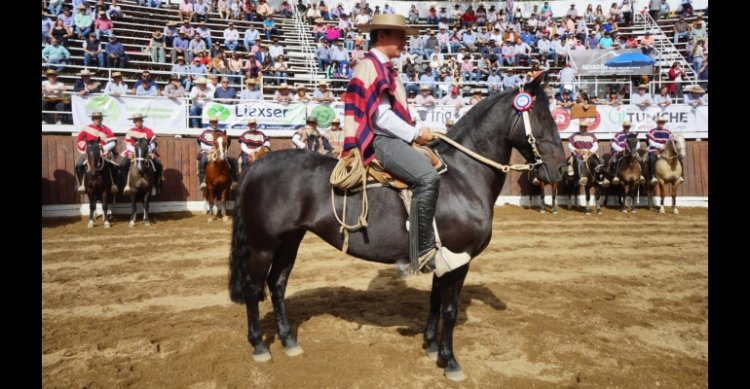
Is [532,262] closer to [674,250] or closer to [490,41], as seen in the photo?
[674,250]

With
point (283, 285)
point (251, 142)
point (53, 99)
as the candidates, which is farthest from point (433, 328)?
point (53, 99)

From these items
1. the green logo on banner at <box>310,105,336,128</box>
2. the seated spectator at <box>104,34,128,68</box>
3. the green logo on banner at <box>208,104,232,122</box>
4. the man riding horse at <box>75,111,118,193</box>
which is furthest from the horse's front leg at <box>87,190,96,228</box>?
the seated spectator at <box>104,34,128,68</box>

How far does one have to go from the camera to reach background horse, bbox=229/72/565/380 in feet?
14.0

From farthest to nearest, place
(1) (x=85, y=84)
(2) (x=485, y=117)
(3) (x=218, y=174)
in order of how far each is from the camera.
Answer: (1) (x=85, y=84) < (3) (x=218, y=174) < (2) (x=485, y=117)

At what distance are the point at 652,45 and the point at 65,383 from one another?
2911 centimetres

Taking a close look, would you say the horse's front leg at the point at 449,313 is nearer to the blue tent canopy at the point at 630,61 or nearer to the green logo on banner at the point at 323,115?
the green logo on banner at the point at 323,115

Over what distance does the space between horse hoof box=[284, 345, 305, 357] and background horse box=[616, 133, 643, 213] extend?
14.4 m

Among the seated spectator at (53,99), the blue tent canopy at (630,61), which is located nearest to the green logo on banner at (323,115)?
the seated spectator at (53,99)

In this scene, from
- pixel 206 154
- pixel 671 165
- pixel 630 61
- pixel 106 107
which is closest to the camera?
→ pixel 206 154

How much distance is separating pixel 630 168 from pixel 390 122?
14293mm

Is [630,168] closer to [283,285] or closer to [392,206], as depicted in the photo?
[392,206]

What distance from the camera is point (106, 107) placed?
14.1 metres

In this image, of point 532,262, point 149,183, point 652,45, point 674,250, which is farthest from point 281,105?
point 652,45

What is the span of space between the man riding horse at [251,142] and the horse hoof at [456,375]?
11.1 meters
